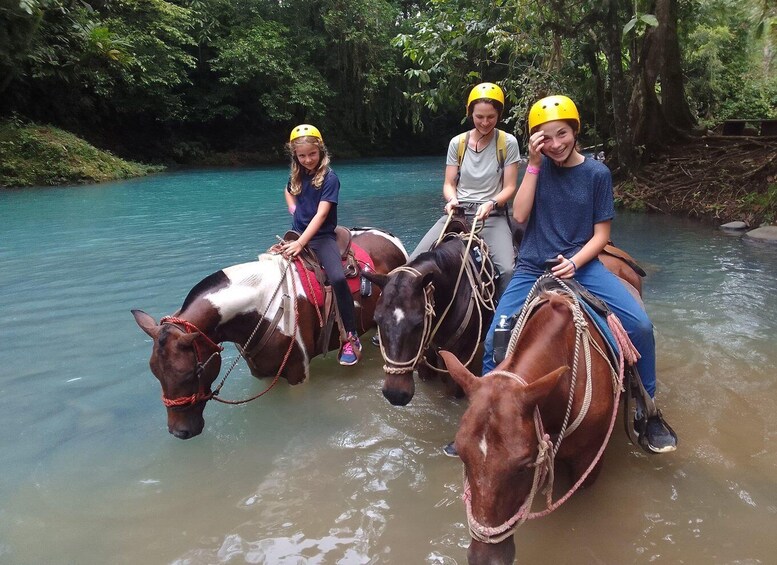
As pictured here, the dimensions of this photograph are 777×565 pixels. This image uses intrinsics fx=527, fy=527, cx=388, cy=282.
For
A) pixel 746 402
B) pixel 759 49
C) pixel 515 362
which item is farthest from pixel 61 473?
pixel 759 49

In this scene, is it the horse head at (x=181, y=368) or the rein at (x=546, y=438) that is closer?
the rein at (x=546, y=438)

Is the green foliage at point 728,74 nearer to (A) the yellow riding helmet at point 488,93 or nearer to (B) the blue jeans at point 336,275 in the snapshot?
(A) the yellow riding helmet at point 488,93

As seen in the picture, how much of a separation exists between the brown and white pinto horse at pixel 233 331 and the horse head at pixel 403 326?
3.52 feet

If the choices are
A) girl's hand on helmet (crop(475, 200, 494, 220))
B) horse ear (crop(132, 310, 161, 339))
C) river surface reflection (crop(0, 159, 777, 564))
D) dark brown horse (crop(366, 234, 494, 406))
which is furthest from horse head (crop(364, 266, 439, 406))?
horse ear (crop(132, 310, 161, 339))

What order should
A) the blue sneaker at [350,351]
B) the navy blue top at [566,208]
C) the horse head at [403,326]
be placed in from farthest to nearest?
the blue sneaker at [350,351]
the horse head at [403,326]
the navy blue top at [566,208]

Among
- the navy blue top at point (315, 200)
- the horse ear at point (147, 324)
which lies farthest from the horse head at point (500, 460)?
the navy blue top at point (315, 200)

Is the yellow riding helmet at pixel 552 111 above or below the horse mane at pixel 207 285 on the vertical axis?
above

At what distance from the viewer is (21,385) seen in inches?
184

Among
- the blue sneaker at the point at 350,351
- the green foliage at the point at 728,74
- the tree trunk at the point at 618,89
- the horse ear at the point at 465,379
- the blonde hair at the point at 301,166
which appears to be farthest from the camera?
the green foliage at the point at 728,74

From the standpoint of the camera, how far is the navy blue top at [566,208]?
3.14 metres

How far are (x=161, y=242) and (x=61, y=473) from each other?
7.10m

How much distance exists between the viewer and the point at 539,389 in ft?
6.63

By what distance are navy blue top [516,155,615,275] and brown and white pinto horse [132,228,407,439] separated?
1907 mm

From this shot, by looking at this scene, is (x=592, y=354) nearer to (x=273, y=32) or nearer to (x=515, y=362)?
(x=515, y=362)
